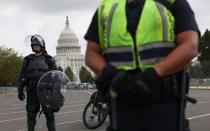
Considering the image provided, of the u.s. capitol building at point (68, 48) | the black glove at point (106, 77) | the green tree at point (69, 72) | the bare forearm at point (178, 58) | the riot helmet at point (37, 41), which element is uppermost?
the u.s. capitol building at point (68, 48)

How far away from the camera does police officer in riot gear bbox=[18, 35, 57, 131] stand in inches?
380

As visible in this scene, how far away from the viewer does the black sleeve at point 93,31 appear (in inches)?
149

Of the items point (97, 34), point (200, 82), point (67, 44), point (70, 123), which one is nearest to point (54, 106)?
point (70, 123)

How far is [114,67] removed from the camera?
11.7 feet

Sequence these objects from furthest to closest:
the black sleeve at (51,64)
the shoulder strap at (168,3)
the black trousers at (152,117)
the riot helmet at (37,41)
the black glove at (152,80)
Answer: the black sleeve at (51,64) → the riot helmet at (37,41) → the shoulder strap at (168,3) → the black trousers at (152,117) → the black glove at (152,80)

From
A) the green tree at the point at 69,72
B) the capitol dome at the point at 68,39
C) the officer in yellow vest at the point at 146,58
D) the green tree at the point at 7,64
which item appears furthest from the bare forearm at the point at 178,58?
the green tree at the point at 69,72

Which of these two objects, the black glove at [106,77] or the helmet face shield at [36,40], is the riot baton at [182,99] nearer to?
the black glove at [106,77]

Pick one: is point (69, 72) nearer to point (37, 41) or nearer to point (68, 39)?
point (68, 39)

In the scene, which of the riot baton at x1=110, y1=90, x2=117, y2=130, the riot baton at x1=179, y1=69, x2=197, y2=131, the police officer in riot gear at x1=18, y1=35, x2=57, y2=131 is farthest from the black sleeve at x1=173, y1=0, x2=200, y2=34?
the police officer in riot gear at x1=18, y1=35, x2=57, y2=131

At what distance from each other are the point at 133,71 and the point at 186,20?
0.43m

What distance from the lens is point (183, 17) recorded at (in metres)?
3.60

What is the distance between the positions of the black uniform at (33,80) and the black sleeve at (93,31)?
233 inches

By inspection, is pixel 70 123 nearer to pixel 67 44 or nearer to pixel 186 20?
pixel 186 20

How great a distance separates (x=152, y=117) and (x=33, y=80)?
20.9 feet
